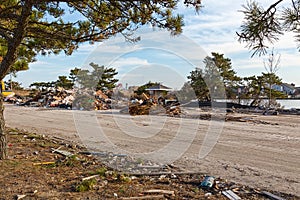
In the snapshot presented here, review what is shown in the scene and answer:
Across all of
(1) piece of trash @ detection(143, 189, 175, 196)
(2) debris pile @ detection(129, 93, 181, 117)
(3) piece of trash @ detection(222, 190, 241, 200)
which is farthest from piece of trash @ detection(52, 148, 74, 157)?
(2) debris pile @ detection(129, 93, 181, 117)

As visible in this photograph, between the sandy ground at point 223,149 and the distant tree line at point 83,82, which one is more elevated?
the distant tree line at point 83,82

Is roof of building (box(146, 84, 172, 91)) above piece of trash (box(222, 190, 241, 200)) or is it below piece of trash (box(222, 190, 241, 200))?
above

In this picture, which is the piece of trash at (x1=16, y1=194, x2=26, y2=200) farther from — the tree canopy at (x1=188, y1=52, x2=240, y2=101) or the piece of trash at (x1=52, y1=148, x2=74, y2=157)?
the tree canopy at (x1=188, y1=52, x2=240, y2=101)

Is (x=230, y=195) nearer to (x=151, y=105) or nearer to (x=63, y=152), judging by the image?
(x=63, y=152)

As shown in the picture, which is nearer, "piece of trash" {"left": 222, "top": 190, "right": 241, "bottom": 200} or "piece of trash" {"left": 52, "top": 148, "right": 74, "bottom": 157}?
"piece of trash" {"left": 222, "top": 190, "right": 241, "bottom": 200}

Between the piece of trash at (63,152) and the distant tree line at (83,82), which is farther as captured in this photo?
the distant tree line at (83,82)

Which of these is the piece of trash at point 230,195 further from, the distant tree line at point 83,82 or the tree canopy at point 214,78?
the distant tree line at point 83,82

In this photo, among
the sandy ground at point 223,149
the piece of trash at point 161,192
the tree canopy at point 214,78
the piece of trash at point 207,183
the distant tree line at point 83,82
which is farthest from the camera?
the distant tree line at point 83,82

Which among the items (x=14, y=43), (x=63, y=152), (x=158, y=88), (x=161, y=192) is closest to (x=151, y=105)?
(x=158, y=88)

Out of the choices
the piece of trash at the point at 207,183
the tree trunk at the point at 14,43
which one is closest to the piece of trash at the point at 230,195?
the piece of trash at the point at 207,183

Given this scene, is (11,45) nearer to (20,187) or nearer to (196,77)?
(20,187)

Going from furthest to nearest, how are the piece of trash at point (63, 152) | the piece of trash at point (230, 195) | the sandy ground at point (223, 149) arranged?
the piece of trash at point (63, 152), the sandy ground at point (223, 149), the piece of trash at point (230, 195)

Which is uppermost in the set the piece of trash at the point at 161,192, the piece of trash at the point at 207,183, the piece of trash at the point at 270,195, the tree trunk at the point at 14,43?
the tree trunk at the point at 14,43

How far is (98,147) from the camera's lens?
21.6 feet
